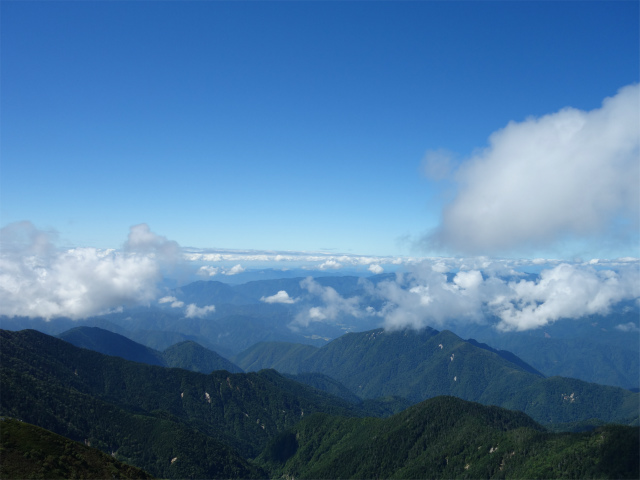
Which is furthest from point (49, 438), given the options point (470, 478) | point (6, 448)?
point (470, 478)

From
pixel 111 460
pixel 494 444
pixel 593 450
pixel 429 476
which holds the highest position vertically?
pixel 111 460

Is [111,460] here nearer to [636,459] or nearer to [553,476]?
[553,476]

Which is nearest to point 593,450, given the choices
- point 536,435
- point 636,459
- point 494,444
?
point 636,459

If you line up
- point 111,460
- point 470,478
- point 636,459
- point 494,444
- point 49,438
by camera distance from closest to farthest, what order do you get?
point 49,438
point 111,460
point 636,459
point 470,478
point 494,444

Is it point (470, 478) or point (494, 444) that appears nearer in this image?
point (470, 478)

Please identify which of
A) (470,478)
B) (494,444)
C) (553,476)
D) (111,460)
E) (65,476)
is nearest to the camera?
(65,476)

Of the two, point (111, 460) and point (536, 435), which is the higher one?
point (111, 460)

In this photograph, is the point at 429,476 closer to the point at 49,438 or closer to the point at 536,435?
the point at 536,435
